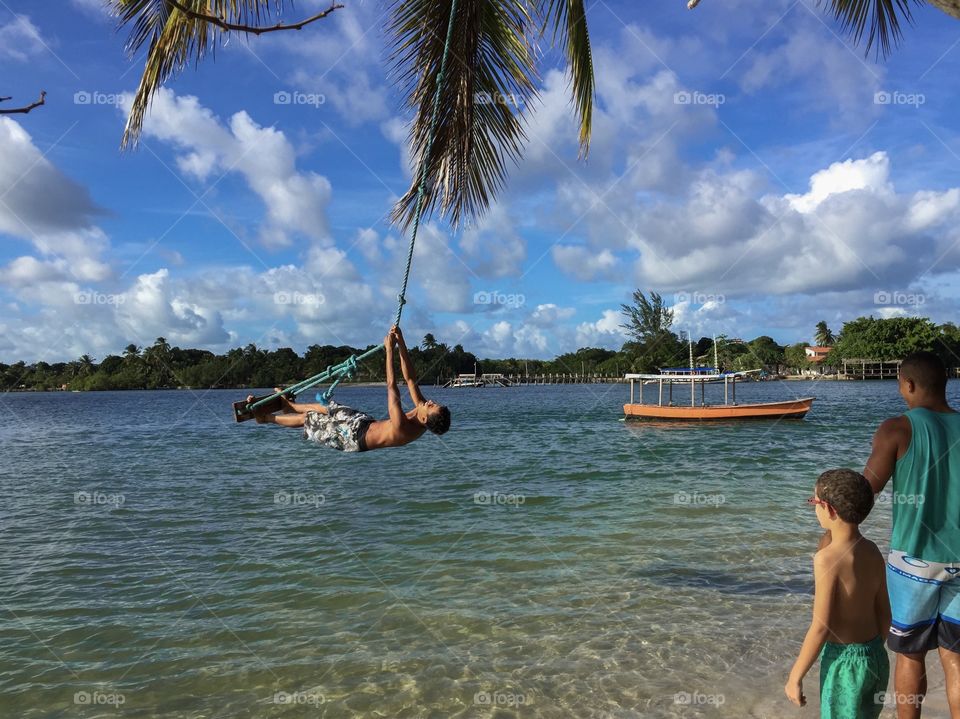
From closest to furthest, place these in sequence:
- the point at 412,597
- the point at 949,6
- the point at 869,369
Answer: the point at 949,6 → the point at 412,597 → the point at 869,369

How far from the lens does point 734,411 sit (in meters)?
34.4

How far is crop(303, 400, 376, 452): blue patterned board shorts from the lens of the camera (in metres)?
5.76

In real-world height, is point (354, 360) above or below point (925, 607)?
above

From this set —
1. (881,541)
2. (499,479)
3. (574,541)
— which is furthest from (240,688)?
A: (499,479)

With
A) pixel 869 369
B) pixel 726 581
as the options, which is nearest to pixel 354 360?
pixel 726 581

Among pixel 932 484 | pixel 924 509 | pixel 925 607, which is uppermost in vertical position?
pixel 932 484

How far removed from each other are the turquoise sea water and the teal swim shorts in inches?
73.9

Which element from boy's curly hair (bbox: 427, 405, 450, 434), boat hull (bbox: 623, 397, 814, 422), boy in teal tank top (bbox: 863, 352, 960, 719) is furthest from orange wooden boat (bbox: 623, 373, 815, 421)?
boy in teal tank top (bbox: 863, 352, 960, 719)

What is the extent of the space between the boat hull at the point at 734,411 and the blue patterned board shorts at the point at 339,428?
103 feet

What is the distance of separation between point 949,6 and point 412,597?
21.7 ft

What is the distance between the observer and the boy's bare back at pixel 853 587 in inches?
110

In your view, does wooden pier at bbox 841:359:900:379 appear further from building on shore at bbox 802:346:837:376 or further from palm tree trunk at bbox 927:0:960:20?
palm tree trunk at bbox 927:0:960:20

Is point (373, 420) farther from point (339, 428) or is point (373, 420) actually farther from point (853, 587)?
point (853, 587)

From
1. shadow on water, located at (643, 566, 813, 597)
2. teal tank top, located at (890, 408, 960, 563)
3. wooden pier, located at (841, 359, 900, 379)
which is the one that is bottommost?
shadow on water, located at (643, 566, 813, 597)
